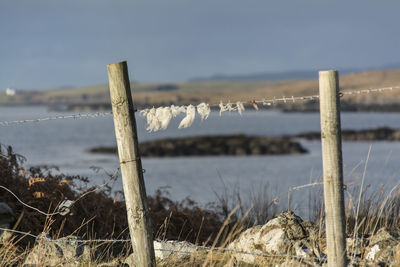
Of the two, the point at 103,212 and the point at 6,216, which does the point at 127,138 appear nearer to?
the point at 6,216

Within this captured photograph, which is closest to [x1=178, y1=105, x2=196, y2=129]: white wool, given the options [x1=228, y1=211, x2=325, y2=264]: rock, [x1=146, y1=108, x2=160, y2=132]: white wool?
[x1=146, y1=108, x2=160, y2=132]: white wool

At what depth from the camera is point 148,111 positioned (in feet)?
17.4

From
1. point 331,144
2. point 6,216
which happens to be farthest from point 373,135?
point 331,144

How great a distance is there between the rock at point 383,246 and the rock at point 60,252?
2.80 m

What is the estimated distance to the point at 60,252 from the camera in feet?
19.7

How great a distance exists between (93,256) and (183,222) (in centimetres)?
298

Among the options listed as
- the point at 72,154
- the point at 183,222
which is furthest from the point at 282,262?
the point at 72,154

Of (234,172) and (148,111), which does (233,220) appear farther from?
(234,172)

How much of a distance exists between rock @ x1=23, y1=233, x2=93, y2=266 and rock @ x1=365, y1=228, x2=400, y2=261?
2.80 meters

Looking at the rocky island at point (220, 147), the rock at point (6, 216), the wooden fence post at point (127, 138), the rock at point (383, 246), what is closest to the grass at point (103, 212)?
the rock at point (6, 216)

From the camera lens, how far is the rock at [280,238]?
18.8ft

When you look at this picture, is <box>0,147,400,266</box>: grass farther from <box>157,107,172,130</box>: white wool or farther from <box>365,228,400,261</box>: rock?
<box>157,107,172,130</box>: white wool

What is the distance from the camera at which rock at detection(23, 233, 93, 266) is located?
5.78 m

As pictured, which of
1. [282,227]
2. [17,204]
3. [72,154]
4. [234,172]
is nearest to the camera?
[282,227]
